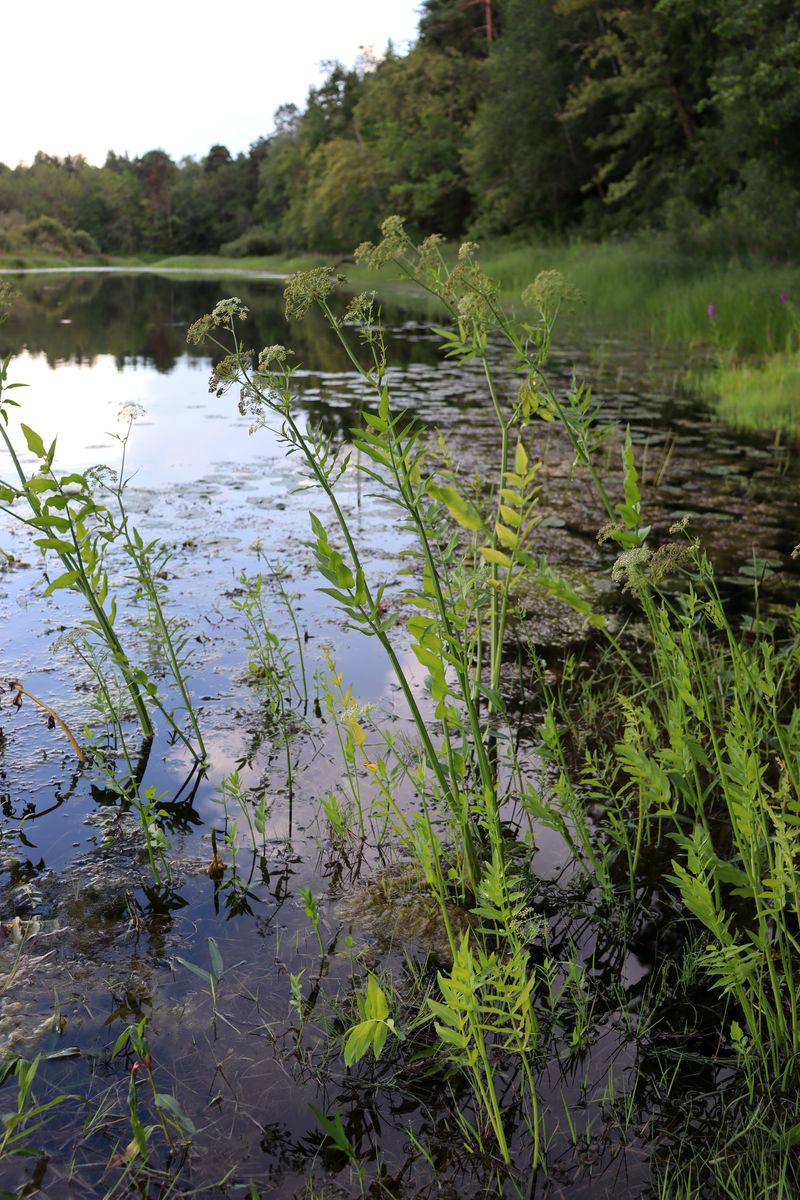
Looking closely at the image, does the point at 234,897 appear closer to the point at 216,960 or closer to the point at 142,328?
the point at 216,960

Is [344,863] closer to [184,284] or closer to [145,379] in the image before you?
[145,379]

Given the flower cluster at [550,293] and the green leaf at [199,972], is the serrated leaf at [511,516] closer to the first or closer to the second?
the flower cluster at [550,293]

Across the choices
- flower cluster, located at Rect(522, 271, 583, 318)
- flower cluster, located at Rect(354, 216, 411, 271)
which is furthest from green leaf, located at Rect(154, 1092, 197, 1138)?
flower cluster, located at Rect(522, 271, 583, 318)

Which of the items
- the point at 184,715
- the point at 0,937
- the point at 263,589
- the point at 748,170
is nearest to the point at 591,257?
the point at 748,170

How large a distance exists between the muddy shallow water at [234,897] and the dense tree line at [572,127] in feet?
35.5

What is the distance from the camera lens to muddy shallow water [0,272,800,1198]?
1.74 meters

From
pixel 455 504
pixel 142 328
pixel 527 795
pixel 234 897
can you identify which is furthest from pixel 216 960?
pixel 142 328

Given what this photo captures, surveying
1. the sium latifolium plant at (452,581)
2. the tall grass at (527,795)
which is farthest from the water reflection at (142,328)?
the tall grass at (527,795)

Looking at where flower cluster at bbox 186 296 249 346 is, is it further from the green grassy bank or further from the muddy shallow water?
the green grassy bank

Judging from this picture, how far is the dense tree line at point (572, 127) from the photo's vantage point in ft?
50.3

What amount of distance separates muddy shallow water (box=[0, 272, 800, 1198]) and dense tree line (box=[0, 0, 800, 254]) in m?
10.8

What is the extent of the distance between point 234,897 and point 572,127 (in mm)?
28432

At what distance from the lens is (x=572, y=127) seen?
2650 cm

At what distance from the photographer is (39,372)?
41.6 ft
